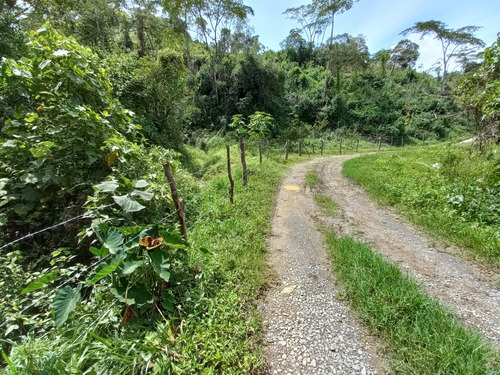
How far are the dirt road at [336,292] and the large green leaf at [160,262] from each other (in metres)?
1.19

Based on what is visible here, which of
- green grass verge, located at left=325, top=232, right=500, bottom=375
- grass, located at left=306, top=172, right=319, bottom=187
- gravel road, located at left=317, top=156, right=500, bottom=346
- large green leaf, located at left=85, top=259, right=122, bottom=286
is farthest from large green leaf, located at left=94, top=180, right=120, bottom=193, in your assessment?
grass, located at left=306, top=172, right=319, bottom=187

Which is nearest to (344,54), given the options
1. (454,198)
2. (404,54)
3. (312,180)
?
(404,54)

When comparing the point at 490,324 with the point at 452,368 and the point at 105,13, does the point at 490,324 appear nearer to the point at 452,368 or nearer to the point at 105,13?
the point at 452,368

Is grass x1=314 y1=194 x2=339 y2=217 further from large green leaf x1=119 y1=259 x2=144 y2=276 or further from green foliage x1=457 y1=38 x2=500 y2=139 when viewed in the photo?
large green leaf x1=119 y1=259 x2=144 y2=276

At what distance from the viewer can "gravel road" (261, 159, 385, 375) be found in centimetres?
184

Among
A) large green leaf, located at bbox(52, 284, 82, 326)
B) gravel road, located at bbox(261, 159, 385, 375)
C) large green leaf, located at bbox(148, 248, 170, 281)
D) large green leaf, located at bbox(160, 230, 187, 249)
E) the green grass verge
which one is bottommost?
gravel road, located at bbox(261, 159, 385, 375)

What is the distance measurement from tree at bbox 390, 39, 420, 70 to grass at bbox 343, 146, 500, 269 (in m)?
36.4

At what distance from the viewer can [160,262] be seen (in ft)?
6.10

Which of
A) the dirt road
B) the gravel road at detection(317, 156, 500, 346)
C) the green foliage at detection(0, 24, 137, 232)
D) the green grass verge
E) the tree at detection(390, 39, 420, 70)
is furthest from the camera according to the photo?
the tree at detection(390, 39, 420, 70)

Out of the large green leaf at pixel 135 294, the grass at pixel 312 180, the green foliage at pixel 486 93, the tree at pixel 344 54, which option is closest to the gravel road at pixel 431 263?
the grass at pixel 312 180

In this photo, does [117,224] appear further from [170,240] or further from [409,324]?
[409,324]

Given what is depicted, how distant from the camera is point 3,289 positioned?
199cm

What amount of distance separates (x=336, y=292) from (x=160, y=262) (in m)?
2.09

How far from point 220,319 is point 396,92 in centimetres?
3162
